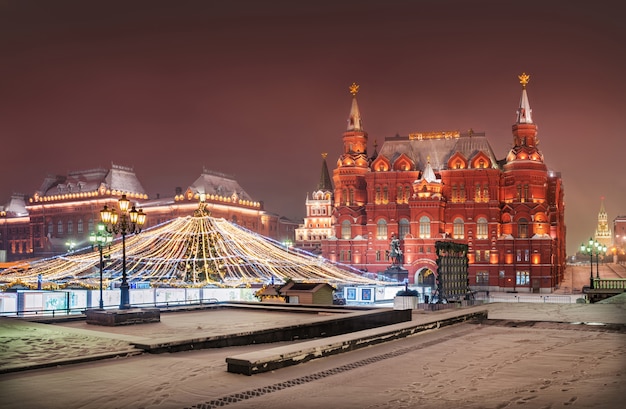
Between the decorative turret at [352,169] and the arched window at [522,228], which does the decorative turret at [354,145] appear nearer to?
the decorative turret at [352,169]

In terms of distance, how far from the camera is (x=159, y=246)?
47.3 m

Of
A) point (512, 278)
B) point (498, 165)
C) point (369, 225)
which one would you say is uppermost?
point (498, 165)

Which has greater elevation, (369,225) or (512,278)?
(369,225)

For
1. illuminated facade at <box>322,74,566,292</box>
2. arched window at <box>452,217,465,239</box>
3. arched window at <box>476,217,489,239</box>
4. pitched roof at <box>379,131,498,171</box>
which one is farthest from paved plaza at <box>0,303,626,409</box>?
pitched roof at <box>379,131,498,171</box>

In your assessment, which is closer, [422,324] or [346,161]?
[422,324]

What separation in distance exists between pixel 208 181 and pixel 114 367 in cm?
10723

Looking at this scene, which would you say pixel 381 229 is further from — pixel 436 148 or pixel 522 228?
pixel 522 228

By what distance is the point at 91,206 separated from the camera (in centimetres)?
11969

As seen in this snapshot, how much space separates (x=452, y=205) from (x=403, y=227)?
274 inches

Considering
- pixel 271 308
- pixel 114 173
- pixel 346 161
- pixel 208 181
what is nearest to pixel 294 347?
pixel 271 308

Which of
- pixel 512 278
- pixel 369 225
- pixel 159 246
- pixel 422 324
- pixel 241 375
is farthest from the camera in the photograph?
pixel 369 225

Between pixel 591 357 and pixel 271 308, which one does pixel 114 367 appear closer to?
pixel 591 357

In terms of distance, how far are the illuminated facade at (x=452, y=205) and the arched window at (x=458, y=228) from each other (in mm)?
129

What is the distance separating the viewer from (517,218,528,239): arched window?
261 ft
